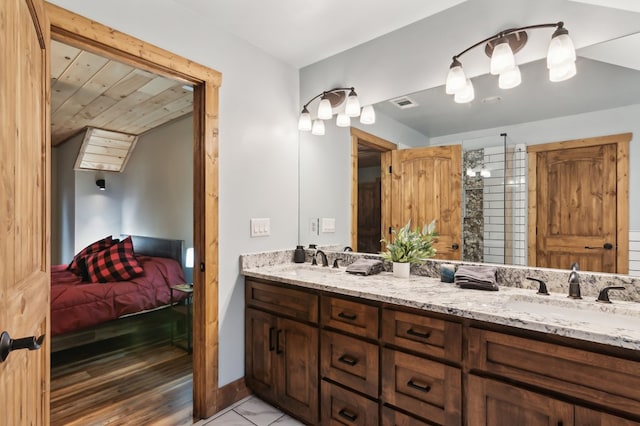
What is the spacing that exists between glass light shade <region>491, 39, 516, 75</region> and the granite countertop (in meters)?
1.07

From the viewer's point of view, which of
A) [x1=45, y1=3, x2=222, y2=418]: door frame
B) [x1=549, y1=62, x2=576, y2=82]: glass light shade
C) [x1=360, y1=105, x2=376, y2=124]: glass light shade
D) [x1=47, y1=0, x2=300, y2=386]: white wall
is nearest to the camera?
[x1=549, y1=62, x2=576, y2=82]: glass light shade

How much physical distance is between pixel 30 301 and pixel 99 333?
237 centimetres

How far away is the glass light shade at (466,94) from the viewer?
1775 millimetres

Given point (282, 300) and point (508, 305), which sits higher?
point (508, 305)

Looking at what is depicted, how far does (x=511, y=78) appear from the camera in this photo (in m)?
1.63

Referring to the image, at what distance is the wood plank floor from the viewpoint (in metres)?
2.01

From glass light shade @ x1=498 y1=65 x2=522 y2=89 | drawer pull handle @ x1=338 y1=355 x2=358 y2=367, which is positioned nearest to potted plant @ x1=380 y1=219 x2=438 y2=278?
drawer pull handle @ x1=338 y1=355 x2=358 y2=367

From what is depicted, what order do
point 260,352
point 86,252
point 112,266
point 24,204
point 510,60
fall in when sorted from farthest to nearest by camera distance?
1. point 86,252
2. point 112,266
3. point 260,352
4. point 510,60
5. point 24,204

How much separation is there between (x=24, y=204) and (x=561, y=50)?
6.86 feet

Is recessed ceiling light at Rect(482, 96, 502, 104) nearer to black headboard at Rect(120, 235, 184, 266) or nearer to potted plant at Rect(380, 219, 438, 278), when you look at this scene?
potted plant at Rect(380, 219, 438, 278)

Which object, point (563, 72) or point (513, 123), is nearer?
point (563, 72)

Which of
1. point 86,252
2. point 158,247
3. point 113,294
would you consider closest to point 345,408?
point 113,294

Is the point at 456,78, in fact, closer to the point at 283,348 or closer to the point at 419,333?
the point at 419,333

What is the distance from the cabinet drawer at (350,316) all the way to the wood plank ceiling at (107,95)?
2.01 metres
